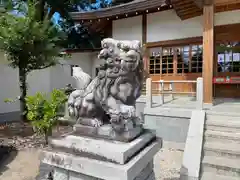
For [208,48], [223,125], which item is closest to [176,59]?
[208,48]

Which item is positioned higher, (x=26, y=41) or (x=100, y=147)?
(x=26, y=41)

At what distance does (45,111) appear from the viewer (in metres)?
5.05

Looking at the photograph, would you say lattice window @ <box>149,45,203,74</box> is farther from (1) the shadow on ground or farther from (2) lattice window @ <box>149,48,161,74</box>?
(1) the shadow on ground

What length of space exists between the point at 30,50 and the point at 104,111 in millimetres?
5404

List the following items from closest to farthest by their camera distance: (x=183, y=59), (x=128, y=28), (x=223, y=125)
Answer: (x=223, y=125) → (x=183, y=59) → (x=128, y=28)

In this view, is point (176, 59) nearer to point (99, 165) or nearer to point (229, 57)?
point (229, 57)

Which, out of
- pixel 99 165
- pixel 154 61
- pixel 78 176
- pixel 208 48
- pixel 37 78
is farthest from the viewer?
pixel 37 78

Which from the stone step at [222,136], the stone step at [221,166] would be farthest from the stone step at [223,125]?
the stone step at [221,166]

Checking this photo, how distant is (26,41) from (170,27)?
5.59m

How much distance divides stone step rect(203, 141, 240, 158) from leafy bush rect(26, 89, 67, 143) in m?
3.44

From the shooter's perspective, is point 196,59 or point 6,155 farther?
point 196,59

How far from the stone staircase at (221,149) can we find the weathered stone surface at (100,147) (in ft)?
7.58

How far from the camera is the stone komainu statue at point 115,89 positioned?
5.09 feet

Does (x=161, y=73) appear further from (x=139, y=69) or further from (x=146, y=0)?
(x=139, y=69)
